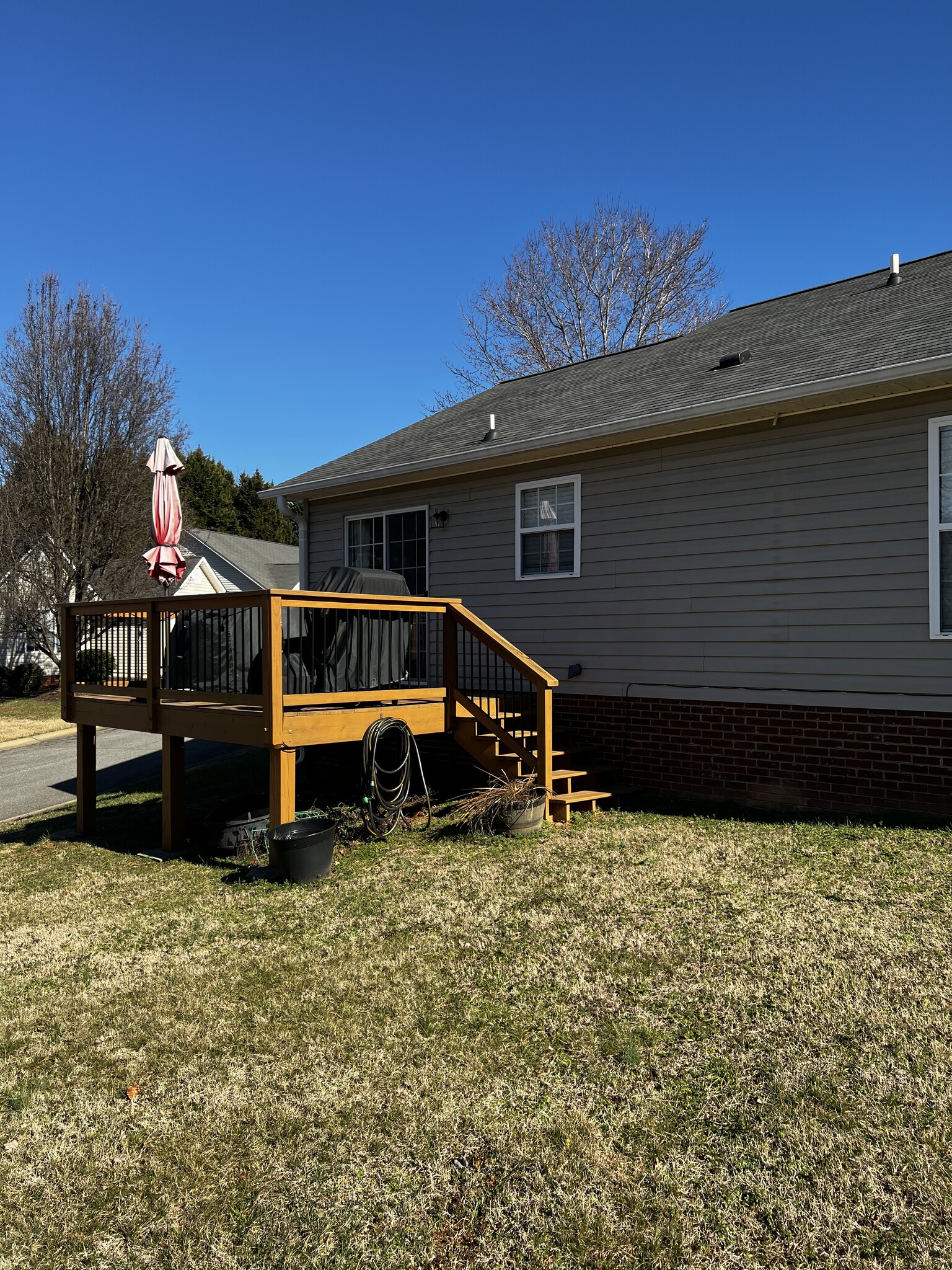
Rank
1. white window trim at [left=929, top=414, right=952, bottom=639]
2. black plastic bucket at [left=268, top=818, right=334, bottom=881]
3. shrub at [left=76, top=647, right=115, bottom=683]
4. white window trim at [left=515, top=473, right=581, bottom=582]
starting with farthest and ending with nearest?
shrub at [left=76, top=647, right=115, bottom=683], white window trim at [left=515, top=473, right=581, bottom=582], white window trim at [left=929, top=414, right=952, bottom=639], black plastic bucket at [left=268, top=818, right=334, bottom=881]

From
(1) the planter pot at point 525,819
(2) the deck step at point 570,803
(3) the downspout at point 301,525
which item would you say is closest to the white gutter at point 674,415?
(3) the downspout at point 301,525

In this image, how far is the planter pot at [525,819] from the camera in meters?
6.26

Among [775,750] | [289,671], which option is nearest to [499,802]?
[289,671]

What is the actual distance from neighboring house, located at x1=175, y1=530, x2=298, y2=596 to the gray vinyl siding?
64.8ft

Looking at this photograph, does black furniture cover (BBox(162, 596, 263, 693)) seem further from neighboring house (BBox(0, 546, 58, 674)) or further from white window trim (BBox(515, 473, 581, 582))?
neighboring house (BBox(0, 546, 58, 674))

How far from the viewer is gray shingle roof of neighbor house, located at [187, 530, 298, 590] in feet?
94.2

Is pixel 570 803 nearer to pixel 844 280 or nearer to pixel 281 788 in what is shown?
pixel 281 788

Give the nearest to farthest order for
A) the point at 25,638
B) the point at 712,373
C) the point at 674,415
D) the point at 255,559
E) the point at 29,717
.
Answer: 1. the point at 674,415
2. the point at 712,373
3. the point at 29,717
4. the point at 25,638
5. the point at 255,559

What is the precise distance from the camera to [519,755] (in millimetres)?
6941

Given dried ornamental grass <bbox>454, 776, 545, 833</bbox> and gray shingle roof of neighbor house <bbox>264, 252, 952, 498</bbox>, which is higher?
gray shingle roof of neighbor house <bbox>264, 252, 952, 498</bbox>

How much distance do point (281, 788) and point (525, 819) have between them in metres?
1.87

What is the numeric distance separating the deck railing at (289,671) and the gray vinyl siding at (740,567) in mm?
1258

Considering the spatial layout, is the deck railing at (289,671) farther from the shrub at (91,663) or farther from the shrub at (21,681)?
the shrub at (21,681)

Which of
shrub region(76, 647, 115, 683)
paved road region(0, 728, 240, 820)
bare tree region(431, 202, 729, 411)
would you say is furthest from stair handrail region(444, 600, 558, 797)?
bare tree region(431, 202, 729, 411)
